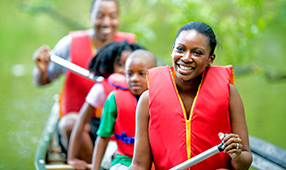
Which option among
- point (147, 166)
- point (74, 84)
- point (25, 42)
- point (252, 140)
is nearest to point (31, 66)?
point (25, 42)

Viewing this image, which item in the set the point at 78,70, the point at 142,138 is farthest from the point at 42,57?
the point at 142,138

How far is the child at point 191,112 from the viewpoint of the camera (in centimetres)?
160

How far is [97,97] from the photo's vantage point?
2449mm

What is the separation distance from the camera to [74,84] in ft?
9.94

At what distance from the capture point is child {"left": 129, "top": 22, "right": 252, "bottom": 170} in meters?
1.60

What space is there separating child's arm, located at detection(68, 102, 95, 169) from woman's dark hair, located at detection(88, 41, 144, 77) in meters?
0.21

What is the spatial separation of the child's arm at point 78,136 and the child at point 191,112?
32.6 inches

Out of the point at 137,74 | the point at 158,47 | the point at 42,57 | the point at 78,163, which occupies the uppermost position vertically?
the point at 158,47

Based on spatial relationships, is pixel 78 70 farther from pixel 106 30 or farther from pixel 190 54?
pixel 190 54

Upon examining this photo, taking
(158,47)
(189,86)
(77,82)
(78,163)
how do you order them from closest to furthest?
(189,86), (78,163), (77,82), (158,47)

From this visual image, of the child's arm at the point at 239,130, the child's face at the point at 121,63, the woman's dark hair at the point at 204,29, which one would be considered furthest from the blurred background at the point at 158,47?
the child's face at the point at 121,63

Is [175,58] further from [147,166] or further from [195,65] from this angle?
[147,166]

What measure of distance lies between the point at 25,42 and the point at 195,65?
6970 mm

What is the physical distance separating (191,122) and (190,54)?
0.80ft
